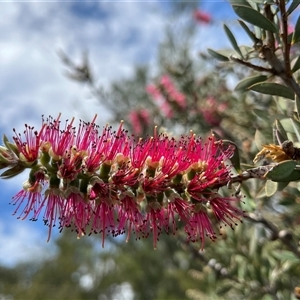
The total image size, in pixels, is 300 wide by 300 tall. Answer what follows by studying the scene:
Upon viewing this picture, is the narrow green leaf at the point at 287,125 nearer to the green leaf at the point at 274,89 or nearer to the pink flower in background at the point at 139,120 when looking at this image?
the green leaf at the point at 274,89

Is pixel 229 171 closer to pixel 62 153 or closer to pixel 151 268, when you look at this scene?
pixel 62 153

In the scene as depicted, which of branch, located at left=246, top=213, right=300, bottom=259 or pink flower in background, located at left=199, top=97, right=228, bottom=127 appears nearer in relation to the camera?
branch, located at left=246, top=213, right=300, bottom=259

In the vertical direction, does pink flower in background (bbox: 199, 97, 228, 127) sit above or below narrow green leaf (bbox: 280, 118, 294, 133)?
above

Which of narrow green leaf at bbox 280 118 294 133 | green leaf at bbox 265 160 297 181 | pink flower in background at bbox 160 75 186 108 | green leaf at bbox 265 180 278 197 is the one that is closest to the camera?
green leaf at bbox 265 160 297 181

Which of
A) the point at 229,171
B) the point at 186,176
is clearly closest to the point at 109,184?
the point at 186,176

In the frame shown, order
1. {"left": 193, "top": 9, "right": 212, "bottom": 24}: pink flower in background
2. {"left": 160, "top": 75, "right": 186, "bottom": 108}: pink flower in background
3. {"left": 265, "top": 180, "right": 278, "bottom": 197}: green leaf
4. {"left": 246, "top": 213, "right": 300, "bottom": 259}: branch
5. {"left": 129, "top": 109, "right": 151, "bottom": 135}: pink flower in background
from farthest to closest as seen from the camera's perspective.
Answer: {"left": 193, "top": 9, "right": 212, "bottom": 24}: pink flower in background
{"left": 129, "top": 109, "right": 151, "bottom": 135}: pink flower in background
{"left": 160, "top": 75, "right": 186, "bottom": 108}: pink flower in background
{"left": 246, "top": 213, "right": 300, "bottom": 259}: branch
{"left": 265, "top": 180, "right": 278, "bottom": 197}: green leaf

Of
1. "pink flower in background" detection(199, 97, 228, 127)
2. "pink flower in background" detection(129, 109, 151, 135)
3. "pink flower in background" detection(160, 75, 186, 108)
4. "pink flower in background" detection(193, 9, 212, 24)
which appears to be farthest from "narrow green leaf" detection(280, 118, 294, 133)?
"pink flower in background" detection(193, 9, 212, 24)

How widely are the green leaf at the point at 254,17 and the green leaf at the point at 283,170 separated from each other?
0.38 m

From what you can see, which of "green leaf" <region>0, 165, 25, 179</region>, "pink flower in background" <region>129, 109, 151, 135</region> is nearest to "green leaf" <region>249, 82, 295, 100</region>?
"green leaf" <region>0, 165, 25, 179</region>

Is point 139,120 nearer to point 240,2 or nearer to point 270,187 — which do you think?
point 240,2

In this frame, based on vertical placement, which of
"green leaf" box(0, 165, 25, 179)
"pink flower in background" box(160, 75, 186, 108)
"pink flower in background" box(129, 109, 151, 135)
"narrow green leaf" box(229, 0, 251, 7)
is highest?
"pink flower in background" box(129, 109, 151, 135)

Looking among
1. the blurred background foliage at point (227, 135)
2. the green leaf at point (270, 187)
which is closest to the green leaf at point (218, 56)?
the blurred background foliage at point (227, 135)

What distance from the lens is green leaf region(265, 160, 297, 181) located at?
958 millimetres

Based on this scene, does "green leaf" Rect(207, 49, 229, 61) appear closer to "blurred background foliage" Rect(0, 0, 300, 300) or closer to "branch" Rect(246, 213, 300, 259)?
"blurred background foliage" Rect(0, 0, 300, 300)
